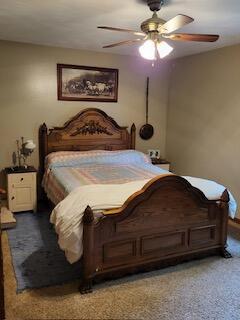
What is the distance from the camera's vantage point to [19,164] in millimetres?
4383

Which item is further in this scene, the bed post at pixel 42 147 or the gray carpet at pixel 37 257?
the bed post at pixel 42 147

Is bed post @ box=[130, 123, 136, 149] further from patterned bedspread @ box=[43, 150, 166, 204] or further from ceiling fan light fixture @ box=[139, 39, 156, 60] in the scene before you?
ceiling fan light fixture @ box=[139, 39, 156, 60]

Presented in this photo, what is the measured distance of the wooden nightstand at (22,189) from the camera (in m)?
4.03

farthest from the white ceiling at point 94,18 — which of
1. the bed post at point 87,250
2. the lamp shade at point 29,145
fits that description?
the bed post at point 87,250

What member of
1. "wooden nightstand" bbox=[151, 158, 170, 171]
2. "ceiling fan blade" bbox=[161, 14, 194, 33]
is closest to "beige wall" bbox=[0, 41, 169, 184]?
"wooden nightstand" bbox=[151, 158, 170, 171]

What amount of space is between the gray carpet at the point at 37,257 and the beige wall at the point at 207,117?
2.47m

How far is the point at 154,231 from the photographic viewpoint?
264 cm

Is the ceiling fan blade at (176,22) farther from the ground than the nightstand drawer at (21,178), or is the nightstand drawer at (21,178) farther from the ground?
the ceiling fan blade at (176,22)

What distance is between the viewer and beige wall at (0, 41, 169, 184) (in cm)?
418

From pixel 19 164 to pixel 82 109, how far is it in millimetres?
1297

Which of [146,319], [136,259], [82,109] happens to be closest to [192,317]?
[146,319]

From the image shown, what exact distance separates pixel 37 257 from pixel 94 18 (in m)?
2.47

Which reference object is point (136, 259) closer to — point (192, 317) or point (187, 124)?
point (192, 317)

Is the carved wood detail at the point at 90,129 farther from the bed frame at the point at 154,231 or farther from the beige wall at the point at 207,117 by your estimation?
the bed frame at the point at 154,231
